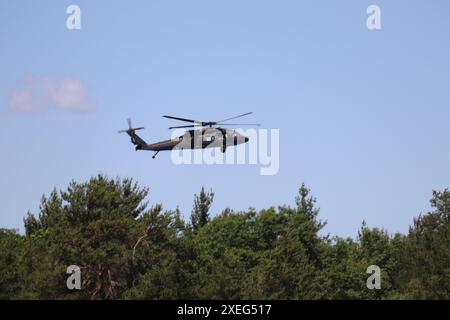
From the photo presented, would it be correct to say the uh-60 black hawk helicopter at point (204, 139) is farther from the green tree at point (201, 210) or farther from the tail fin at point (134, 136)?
the green tree at point (201, 210)

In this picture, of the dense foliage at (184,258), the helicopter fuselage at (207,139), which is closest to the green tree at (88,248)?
the dense foliage at (184,258)

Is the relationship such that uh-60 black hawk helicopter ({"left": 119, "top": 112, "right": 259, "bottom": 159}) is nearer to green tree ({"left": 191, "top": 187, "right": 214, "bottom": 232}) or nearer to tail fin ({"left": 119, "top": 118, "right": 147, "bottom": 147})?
tail fin ({"left": 119, "top": 118, "right": 147, "bottom": 147})

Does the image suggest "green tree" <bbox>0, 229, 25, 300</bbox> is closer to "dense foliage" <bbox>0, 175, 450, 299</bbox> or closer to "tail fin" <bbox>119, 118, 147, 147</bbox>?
"dense foliage" <bbox>0, 175, 450, 299</bbox>

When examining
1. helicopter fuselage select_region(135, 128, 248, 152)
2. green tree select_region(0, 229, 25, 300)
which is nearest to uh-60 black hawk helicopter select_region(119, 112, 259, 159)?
helicopter fuselage select_region(135, 128, 248, 152)

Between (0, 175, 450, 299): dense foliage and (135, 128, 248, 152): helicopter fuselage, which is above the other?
(135, 128, 248, 152): helicopter fuselage

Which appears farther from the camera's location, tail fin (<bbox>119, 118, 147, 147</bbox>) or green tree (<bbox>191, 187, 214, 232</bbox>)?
green tree (<bbox>191, 187, 214, 232</bbox>)

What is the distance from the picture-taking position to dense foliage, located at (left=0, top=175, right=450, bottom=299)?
315 ft

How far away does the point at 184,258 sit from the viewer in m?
104

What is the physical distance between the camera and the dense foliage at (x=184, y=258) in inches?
3780

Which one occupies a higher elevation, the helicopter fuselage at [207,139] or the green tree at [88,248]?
the helicopter fuselage at [207,139]

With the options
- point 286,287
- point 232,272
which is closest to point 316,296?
point 286,287

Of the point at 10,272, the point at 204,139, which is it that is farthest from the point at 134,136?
the point at 10,272
